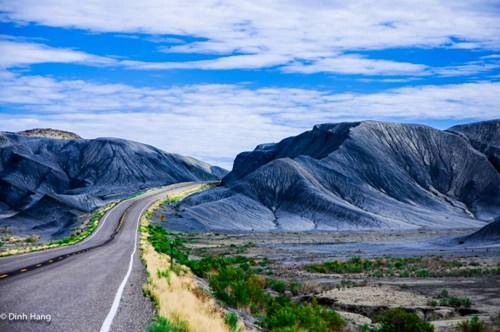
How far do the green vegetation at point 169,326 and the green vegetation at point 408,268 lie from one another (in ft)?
89.3

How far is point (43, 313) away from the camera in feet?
40.4

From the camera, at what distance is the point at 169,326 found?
10.8 meters

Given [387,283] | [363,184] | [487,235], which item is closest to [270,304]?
[387,283]

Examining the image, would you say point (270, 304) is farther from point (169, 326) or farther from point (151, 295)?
point (169, 326)

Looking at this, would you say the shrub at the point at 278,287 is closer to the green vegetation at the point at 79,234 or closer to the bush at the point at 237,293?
the bush at the point at 237,293

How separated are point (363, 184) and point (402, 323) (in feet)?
354

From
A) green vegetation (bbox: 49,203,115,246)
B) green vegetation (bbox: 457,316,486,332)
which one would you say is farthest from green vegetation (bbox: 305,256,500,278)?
green vegetation (bbox: 49,203,115,246)

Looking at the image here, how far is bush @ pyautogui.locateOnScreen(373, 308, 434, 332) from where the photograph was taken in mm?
18609

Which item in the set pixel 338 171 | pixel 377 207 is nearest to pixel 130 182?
pixel 338 171

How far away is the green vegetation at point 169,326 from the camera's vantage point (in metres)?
10.3

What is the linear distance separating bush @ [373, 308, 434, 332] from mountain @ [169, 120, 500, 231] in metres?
75.5

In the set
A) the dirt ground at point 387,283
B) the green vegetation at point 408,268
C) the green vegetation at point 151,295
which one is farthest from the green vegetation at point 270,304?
the green vegetation at point 408,268

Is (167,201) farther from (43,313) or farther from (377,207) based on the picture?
(43,313)

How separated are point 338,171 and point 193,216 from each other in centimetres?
3752
